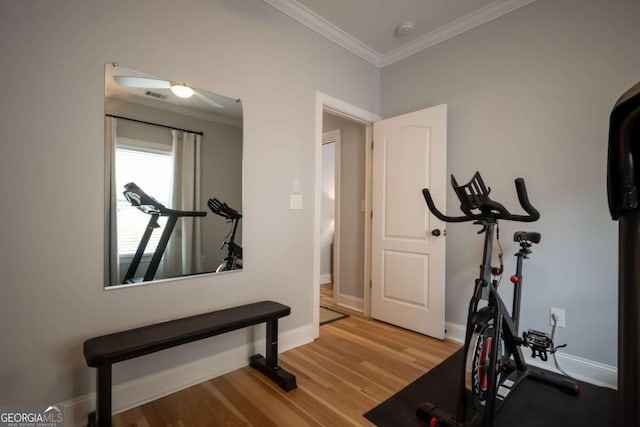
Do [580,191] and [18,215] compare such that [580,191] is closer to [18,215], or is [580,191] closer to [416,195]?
[416,195]

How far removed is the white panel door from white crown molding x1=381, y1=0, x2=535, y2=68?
675mm

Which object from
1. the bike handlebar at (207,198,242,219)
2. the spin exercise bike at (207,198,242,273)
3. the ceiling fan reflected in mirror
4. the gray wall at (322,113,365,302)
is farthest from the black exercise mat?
the ceiling fan reflected in mirror

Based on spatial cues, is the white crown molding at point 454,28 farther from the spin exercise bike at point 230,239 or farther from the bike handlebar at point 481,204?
the spin exercise bike at point 230,239

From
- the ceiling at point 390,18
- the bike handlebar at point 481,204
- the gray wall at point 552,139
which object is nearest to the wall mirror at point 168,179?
the ceiling at point 390,18

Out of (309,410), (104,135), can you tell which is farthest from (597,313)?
(104,135)

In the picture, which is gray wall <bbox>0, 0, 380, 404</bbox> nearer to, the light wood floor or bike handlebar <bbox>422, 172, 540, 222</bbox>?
the light wood floor

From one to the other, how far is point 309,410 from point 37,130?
199 cm

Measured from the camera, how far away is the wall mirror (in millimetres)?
1723

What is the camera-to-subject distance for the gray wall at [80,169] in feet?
4.74

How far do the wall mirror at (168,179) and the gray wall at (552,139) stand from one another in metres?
1.91

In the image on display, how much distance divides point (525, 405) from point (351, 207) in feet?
7.65

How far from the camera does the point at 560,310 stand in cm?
218

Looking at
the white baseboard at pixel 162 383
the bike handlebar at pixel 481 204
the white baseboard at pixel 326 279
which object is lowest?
the white baseboard at pixel 326 279

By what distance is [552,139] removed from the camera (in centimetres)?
222
